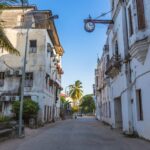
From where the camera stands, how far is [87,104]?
324 ft

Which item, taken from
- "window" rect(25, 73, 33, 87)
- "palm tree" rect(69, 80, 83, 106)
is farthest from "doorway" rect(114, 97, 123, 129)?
"palm tree" rect(69, 80, 83, 106)

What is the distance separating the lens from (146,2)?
13.9 metres

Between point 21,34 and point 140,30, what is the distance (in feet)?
66.5

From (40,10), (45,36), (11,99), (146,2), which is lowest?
(11,99)

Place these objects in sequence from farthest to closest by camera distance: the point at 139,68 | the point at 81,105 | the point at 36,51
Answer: the point at 81,105 < the point at 36,51 < the point at 139,68

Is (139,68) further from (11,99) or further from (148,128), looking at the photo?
(11,99)

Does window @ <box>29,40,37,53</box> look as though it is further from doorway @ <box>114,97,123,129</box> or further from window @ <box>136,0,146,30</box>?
window @ <box>136,0,146,30</box>

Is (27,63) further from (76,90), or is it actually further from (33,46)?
(76,90)

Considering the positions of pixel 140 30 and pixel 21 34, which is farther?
pixel 21 34

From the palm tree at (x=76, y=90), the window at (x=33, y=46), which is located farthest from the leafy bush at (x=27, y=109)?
the palm tree at (x=76, y=90)

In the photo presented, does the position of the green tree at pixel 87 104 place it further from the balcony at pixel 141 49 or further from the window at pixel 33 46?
the balcony at pixel 141 49

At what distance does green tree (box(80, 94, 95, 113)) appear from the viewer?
97.2 metres

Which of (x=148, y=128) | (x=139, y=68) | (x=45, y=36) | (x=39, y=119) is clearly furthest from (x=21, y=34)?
(x=148, y=128)

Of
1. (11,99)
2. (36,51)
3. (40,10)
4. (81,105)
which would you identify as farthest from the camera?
(81,105)
